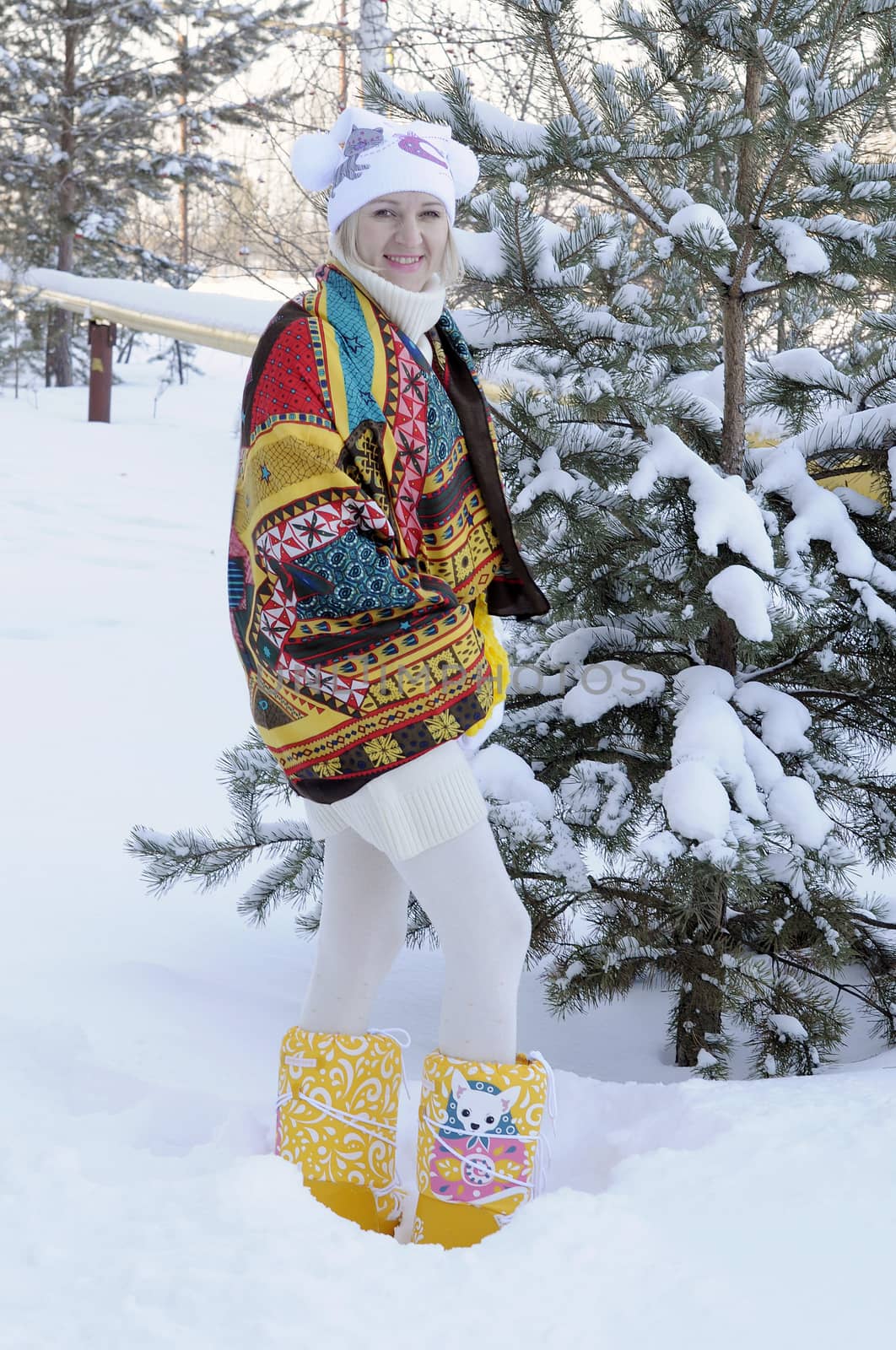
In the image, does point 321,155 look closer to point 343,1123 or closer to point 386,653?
point 386,653

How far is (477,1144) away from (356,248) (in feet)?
4.34

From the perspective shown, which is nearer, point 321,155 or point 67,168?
point 321,155

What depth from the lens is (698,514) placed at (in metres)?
1.90

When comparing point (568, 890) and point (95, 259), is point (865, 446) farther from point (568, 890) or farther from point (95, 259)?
point (95, 259)

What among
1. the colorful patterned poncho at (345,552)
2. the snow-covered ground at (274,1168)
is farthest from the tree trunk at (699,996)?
the colorful patterned poncho at (345,552)

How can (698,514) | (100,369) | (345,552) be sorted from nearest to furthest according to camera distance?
(345,552) → (698,514) → (100,369)

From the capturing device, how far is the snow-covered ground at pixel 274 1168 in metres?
1.43

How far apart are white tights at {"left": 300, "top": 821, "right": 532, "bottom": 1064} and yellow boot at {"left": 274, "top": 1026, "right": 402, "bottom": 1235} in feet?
0.14

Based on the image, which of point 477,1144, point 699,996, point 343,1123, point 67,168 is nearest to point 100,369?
point 67,168

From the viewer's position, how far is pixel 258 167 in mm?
8781

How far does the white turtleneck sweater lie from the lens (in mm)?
1679

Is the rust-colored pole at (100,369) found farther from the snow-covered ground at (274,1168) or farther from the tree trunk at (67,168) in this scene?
the snow-covered ground at (274,1168)

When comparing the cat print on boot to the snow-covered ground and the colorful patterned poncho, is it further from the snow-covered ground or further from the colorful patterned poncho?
the colorful patterned poncho

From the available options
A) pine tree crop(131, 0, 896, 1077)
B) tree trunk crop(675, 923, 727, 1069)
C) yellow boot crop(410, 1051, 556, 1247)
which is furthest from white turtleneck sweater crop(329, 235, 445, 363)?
tree trunk crop(675, 923, 727, 1069)
